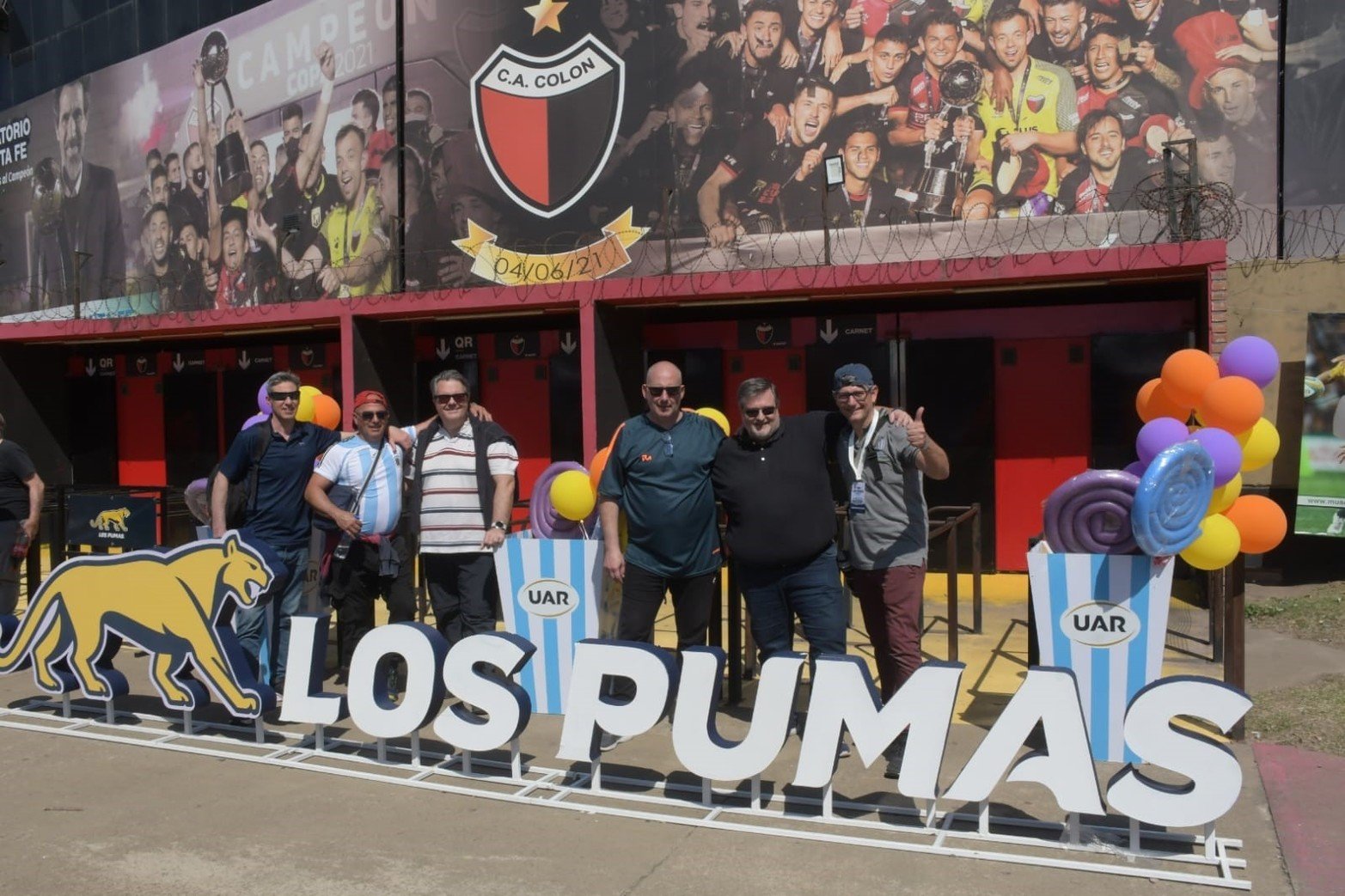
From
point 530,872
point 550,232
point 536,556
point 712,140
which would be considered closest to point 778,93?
point 712,140

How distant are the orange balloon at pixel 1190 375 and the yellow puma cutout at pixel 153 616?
4.46 m

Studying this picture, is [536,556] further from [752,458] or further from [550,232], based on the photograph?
[550,232]

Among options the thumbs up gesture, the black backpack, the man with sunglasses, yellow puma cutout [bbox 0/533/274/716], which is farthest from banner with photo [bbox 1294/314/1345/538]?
yellow puma cutout [bbox 0/533/274/716]

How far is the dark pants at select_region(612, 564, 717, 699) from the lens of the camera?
5312 mm

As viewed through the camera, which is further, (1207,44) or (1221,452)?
(1207,44)

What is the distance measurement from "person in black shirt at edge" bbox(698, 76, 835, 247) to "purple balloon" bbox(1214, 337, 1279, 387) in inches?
243

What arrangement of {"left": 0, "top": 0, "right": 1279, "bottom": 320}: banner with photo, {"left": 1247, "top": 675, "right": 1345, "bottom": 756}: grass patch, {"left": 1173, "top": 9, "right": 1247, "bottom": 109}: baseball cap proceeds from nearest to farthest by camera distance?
{"left": 1247, "top": 675, "right": 1345, "bottom": 756}: grass patch, {"left": 1173, "top": 9, "right": 1247, "bottom": 109}: baseball cap, {"left": 0, "top": 0, "right": 1279, "bottom": 320}: banner with photo

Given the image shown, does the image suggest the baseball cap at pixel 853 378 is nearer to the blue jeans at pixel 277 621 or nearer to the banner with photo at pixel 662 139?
the blue jeans at pixel 277 621

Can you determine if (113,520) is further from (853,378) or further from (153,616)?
(853,378)

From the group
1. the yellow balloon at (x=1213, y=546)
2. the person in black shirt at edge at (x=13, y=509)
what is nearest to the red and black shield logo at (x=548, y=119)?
the person in black shirt at edge at (x=13, y=509)

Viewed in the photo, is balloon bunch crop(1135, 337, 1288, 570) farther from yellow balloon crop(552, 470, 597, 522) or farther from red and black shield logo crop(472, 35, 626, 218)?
red and black shield logo crop(472, 35, 626, 218)

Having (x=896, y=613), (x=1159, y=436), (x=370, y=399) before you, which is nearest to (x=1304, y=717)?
(x=1159, y=436)

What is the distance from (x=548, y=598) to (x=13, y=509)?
3.80 m

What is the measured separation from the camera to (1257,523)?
526 cm
